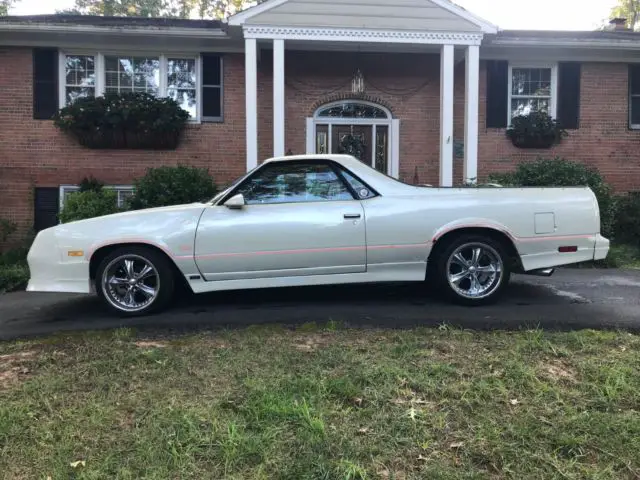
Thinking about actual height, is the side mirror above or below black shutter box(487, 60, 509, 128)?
below

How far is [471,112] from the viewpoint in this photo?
1042 cm

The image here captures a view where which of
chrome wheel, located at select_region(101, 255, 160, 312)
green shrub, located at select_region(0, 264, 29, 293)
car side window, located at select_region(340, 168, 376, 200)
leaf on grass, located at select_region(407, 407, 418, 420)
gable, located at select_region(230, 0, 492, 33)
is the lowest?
leaf on grass, located at select_region(407, 407, 418, 420)

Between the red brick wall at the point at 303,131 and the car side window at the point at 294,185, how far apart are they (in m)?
6.24

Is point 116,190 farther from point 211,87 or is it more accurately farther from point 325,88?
point 325,88

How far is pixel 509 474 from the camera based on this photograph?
249 cm

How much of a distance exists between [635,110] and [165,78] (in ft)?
32.9

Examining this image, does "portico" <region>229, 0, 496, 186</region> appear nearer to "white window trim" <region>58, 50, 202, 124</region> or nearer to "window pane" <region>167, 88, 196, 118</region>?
"white window trim" <region>58, 50, 202, 124</region>

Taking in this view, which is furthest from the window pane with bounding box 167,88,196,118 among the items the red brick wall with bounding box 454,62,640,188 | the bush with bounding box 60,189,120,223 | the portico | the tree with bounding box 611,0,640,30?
the tree with bounding box 611,0,640,30

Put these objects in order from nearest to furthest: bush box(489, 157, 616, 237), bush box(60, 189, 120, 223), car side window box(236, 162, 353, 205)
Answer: car side window box(236, 162, 353, 205), bush box(60, 189, 120, 223), bush box(489, 157, 616, 237)

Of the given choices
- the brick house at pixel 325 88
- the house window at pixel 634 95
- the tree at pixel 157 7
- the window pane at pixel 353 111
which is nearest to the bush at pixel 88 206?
the brick house at pixel 325 88

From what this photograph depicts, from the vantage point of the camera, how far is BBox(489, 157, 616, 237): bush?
31.4ft

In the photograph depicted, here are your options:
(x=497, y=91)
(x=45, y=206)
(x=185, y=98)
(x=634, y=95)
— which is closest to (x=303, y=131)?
(x=185, y=98)

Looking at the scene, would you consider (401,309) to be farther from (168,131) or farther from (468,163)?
(168,131)

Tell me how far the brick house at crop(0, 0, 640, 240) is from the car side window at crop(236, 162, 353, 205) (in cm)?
480
